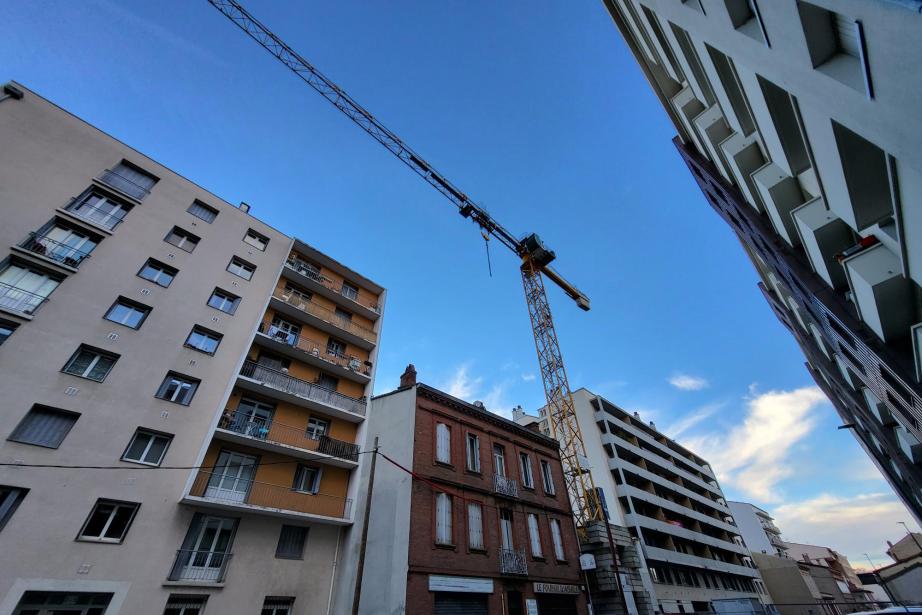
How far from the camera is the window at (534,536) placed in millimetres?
20619

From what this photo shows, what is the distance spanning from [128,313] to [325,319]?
8.78 m

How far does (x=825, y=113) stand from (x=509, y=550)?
20.6 m

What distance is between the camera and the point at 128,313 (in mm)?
16562

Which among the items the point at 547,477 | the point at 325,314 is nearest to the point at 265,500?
the point at 325,314

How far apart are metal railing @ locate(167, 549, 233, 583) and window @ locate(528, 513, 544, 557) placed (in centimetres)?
1424

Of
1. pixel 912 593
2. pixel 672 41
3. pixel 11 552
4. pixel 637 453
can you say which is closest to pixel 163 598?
pixel 11 552

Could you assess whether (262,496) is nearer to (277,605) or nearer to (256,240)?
(277,605)

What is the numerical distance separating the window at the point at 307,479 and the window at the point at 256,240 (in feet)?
41.2

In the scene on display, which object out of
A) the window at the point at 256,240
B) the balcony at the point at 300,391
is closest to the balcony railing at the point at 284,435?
the balcony at the point at 300,391

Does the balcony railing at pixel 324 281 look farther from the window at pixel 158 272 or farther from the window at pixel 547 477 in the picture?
the window at pixel 547 477

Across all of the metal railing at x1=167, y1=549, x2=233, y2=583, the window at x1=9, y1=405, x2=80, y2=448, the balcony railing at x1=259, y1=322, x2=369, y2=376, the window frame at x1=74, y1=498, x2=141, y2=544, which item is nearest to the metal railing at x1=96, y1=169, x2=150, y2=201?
the balcony railing at x1=259, y1=322, x2=369, y2=376

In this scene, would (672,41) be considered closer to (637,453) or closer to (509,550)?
(509,550)

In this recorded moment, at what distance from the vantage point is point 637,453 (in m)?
44.2

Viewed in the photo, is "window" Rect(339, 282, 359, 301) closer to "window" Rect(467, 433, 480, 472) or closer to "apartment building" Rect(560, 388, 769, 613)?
"window" Rect(467, 433, 480, 472)
